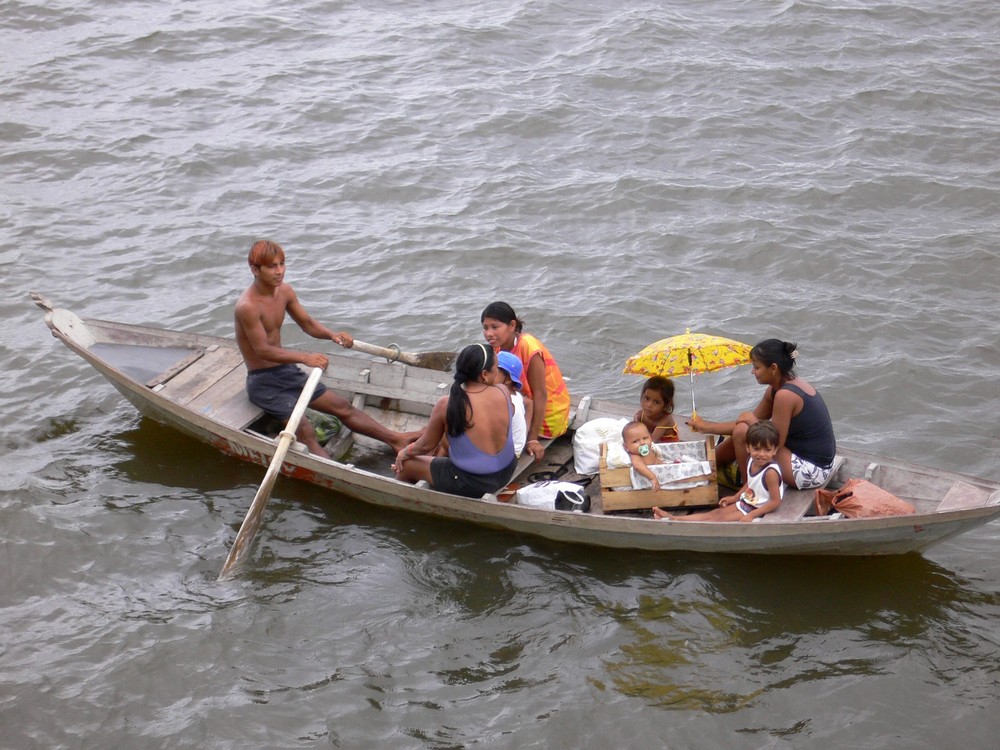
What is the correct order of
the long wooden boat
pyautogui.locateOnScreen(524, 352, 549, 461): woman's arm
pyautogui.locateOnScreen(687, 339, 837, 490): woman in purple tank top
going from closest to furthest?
the long wooden boat → pyautogui.locateOnScreen(687, 339, 837, 490): woman in purple tank top → pyautogui.locateOnScreen(524, 352, 549, 461): woman's arm

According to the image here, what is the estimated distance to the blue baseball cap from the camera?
23.5 ft

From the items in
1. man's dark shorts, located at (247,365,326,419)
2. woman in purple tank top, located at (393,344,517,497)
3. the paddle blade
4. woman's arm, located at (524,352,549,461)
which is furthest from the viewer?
the paddle blade

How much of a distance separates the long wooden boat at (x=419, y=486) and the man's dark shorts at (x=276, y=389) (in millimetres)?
183

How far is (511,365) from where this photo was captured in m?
7.15

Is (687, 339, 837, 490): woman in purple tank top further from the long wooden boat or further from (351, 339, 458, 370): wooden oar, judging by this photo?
(351, 339, 458, 370): wooden oar

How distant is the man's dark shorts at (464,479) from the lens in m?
6.95

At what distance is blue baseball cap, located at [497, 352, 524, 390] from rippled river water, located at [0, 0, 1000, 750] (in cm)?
122

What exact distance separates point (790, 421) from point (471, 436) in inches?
81.8

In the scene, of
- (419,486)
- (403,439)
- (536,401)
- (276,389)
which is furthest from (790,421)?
(276,389)

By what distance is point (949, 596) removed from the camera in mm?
6680

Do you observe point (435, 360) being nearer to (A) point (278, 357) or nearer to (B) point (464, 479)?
(A) point (278, 357)

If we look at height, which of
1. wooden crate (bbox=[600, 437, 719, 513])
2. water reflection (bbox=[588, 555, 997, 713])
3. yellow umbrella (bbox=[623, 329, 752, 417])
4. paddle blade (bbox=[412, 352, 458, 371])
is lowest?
water reflection (bbox=[588, 555, 997, 713])

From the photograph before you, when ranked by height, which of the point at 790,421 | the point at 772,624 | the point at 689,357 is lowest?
the point at 772,624

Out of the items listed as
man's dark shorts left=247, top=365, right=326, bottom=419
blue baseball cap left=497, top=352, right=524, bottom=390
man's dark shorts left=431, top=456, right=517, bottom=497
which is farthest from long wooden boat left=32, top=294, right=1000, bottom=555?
blue baseball cap left=497, top=352, right=524, bottom=390
